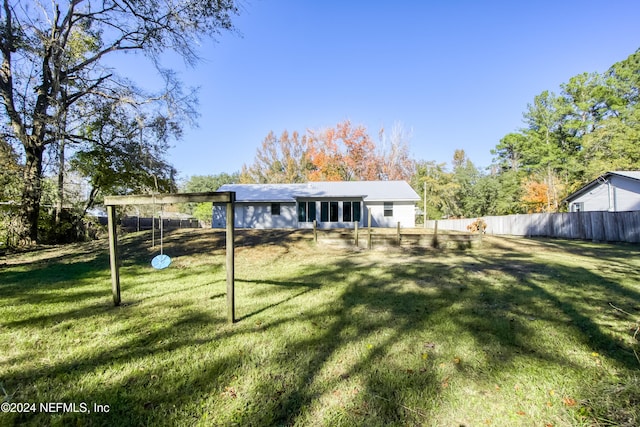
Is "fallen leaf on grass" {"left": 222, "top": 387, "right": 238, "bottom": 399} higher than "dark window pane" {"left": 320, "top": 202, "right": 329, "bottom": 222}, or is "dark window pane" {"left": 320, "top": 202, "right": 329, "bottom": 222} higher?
"dark window pane" {"left": 320, "top": 202, "right": 329, "bottom": 222}

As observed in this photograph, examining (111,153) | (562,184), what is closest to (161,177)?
(111,153)

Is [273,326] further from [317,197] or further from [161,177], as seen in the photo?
[317,197]

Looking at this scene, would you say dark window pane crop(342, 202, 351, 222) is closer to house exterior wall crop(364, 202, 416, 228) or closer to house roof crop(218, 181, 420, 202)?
house roof crop(218, 181, 420, 202)

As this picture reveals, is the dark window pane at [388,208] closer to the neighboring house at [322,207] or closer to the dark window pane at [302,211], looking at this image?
the neighboring house at [322,207]

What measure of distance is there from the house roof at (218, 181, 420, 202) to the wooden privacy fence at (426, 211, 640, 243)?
7422 millimetres

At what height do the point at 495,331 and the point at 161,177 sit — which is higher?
the point at 161,177

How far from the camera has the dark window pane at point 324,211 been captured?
70.2ft

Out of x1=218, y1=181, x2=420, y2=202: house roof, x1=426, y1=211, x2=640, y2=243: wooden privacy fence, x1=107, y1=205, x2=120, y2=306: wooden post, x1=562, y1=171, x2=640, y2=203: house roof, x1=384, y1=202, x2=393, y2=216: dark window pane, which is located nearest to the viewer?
x1=107, y1=205, x2=120, y2=306: wooden post

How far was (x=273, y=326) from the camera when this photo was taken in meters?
3.91

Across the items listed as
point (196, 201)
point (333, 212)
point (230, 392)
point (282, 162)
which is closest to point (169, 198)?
point (196, 201)

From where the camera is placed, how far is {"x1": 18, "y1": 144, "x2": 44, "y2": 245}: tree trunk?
10055 millimetres

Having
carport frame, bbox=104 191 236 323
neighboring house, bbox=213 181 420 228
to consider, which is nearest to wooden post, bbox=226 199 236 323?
carport frame, bbox=104 191 236 323

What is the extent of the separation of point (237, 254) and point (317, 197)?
1142 cm

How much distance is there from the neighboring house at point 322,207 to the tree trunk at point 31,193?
35.8ft
